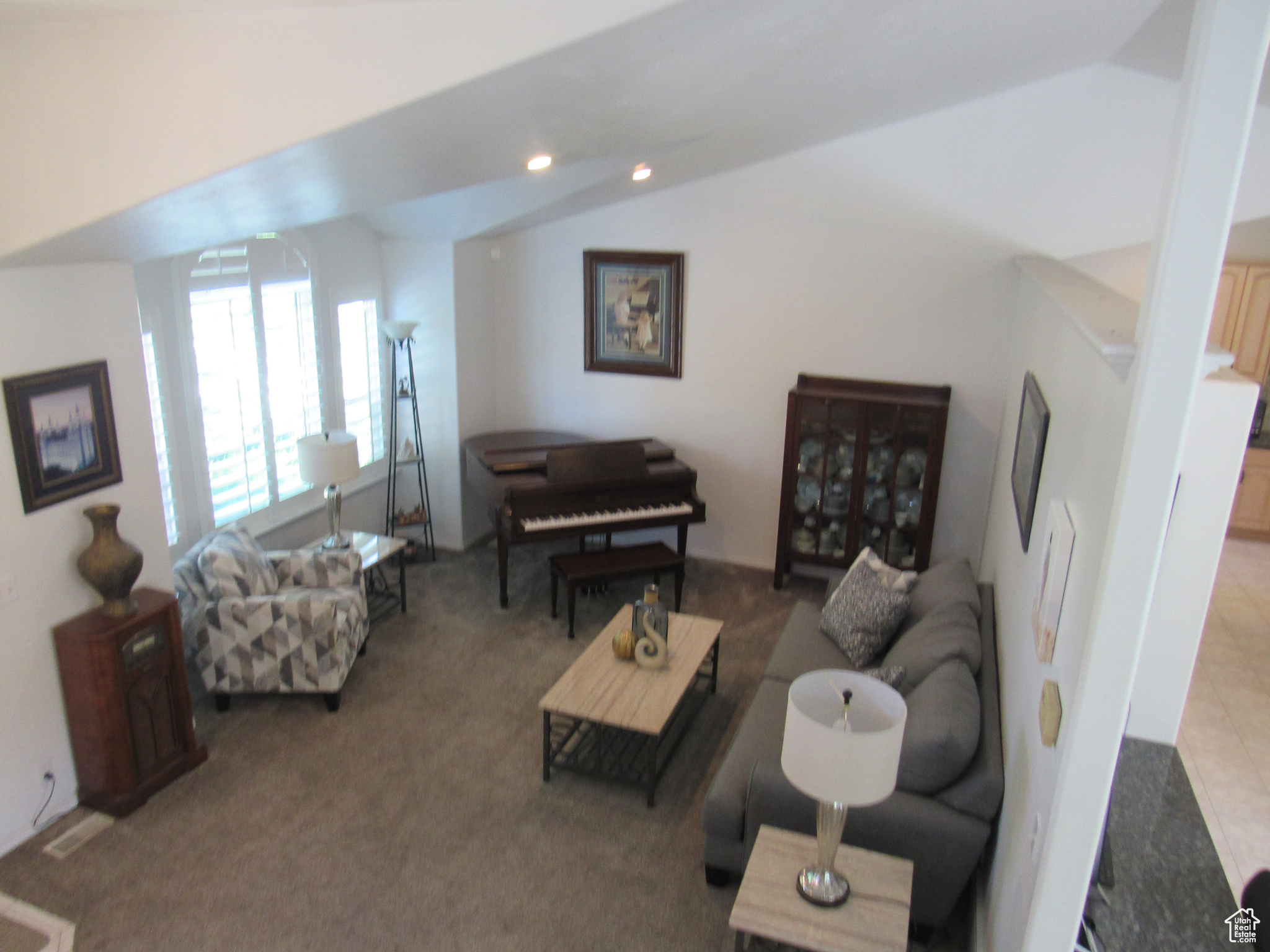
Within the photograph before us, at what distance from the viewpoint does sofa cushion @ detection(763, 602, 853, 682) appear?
4.51 meters

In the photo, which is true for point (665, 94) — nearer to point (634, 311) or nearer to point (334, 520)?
point (634, 311)

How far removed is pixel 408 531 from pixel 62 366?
338 centimetres

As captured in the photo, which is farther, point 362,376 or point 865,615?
point 362,376

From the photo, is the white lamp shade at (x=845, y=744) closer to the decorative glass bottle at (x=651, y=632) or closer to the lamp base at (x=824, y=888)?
the lamp base at (x=824, y=888)

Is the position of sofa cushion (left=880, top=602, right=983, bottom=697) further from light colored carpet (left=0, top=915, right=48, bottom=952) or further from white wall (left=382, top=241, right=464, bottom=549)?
white wall (left=382, top=241, right=464, bottom=549)

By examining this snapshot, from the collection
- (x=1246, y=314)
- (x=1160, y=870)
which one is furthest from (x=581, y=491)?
(x=1246, y=314)

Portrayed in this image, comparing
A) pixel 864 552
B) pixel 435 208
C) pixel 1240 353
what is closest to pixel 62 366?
pixel 435 208

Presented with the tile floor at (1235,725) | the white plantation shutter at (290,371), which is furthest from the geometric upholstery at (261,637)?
the tile floor at (1235,725)

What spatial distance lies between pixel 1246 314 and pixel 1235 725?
12.5 ft

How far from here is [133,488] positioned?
4195mm

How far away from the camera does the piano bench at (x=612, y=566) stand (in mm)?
5648

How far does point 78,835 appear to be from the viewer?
3857 mm

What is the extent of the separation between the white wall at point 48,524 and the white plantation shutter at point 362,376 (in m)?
2.12

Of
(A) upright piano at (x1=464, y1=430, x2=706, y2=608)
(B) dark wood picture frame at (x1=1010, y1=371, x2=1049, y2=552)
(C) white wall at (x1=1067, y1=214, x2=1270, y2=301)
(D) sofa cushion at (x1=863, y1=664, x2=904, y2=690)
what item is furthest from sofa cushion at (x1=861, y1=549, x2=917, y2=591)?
(C) white wall at (x1=1067, y1=214, x2=1270, y2=301)
